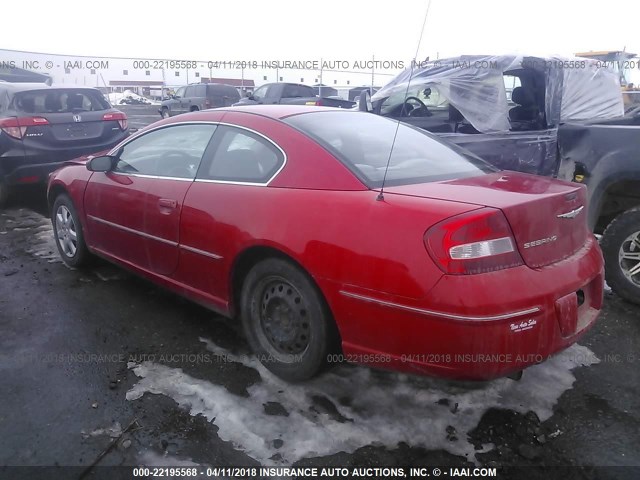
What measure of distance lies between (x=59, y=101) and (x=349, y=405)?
6.46m

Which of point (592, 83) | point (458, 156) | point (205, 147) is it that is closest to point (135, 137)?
point (205, 147)

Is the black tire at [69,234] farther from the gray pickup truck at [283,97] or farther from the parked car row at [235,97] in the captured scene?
the gray pickup truck at [283,97]

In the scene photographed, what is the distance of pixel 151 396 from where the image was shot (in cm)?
277

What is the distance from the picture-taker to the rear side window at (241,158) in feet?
9.68

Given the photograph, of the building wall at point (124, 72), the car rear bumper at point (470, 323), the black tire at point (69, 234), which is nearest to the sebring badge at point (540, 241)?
the car rear bumper at point (470, 323)

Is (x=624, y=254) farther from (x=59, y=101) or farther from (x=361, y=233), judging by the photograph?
(x=59, y=101)

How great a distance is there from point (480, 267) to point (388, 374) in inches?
43.5

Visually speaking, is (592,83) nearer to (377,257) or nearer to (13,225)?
(377,257)

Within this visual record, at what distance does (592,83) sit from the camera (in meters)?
6.64

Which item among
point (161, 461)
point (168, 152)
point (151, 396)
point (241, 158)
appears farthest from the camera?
point (168, 152)

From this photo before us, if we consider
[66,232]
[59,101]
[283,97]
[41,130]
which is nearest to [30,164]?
[41,130]

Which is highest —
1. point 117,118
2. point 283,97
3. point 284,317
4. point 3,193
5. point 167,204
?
point 283,97

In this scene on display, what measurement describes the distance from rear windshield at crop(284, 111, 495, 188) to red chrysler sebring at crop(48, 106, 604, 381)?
1 centimetres

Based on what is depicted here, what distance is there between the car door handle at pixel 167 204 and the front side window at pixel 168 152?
0.18 meters
